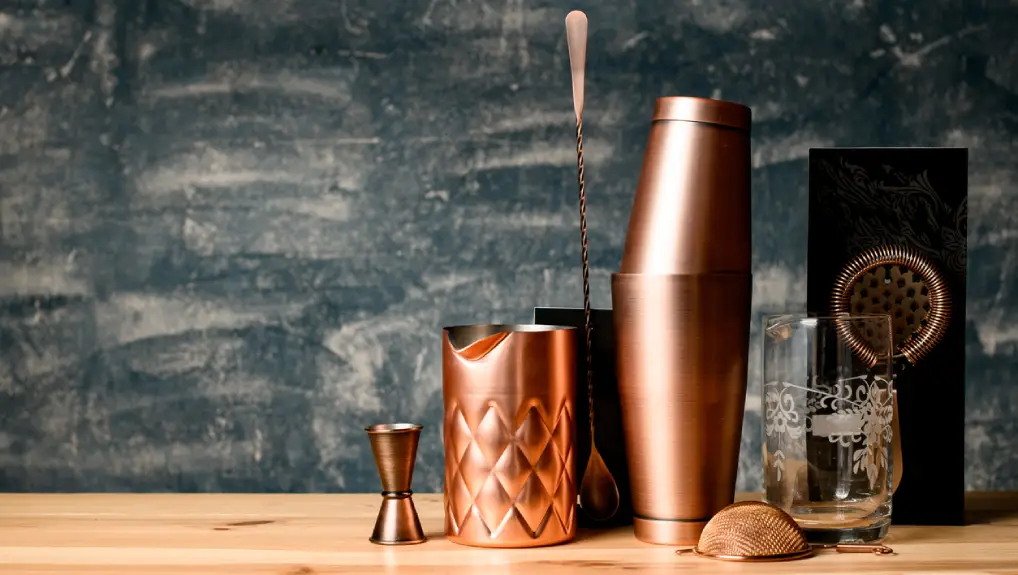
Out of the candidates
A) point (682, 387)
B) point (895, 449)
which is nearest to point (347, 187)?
point (682, 387)

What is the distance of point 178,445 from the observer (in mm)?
1377

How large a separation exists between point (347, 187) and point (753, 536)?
2.45 feet

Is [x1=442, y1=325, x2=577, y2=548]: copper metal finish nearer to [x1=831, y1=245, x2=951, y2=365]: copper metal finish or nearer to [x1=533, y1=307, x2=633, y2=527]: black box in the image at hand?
[x1=533, y1=307, x2=633, y2=527]: black box

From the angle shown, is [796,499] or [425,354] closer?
[796,499]

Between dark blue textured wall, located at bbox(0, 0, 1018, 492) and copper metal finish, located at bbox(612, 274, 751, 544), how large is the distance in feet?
1.56

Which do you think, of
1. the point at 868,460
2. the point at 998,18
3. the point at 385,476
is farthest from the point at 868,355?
the point at 998,18

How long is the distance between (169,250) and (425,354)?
37 cm

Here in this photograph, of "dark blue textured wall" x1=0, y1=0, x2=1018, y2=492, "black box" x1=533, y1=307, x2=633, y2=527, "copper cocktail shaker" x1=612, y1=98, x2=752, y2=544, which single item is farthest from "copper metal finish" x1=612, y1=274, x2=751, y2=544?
"dark blue textured wall" x1=0, y1=0, x2=1018, y2=492

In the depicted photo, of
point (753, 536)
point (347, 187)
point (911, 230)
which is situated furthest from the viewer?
point (347, 187)

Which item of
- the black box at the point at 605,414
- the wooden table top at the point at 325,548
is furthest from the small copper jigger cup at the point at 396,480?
the black box at the point at 605,414

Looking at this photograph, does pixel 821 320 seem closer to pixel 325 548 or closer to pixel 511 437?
pixel 511 437

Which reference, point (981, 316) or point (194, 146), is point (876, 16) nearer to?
point (981, 316)

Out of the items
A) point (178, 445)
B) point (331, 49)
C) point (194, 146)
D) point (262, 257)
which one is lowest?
point (178, 445)

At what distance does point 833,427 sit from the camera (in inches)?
34.6
